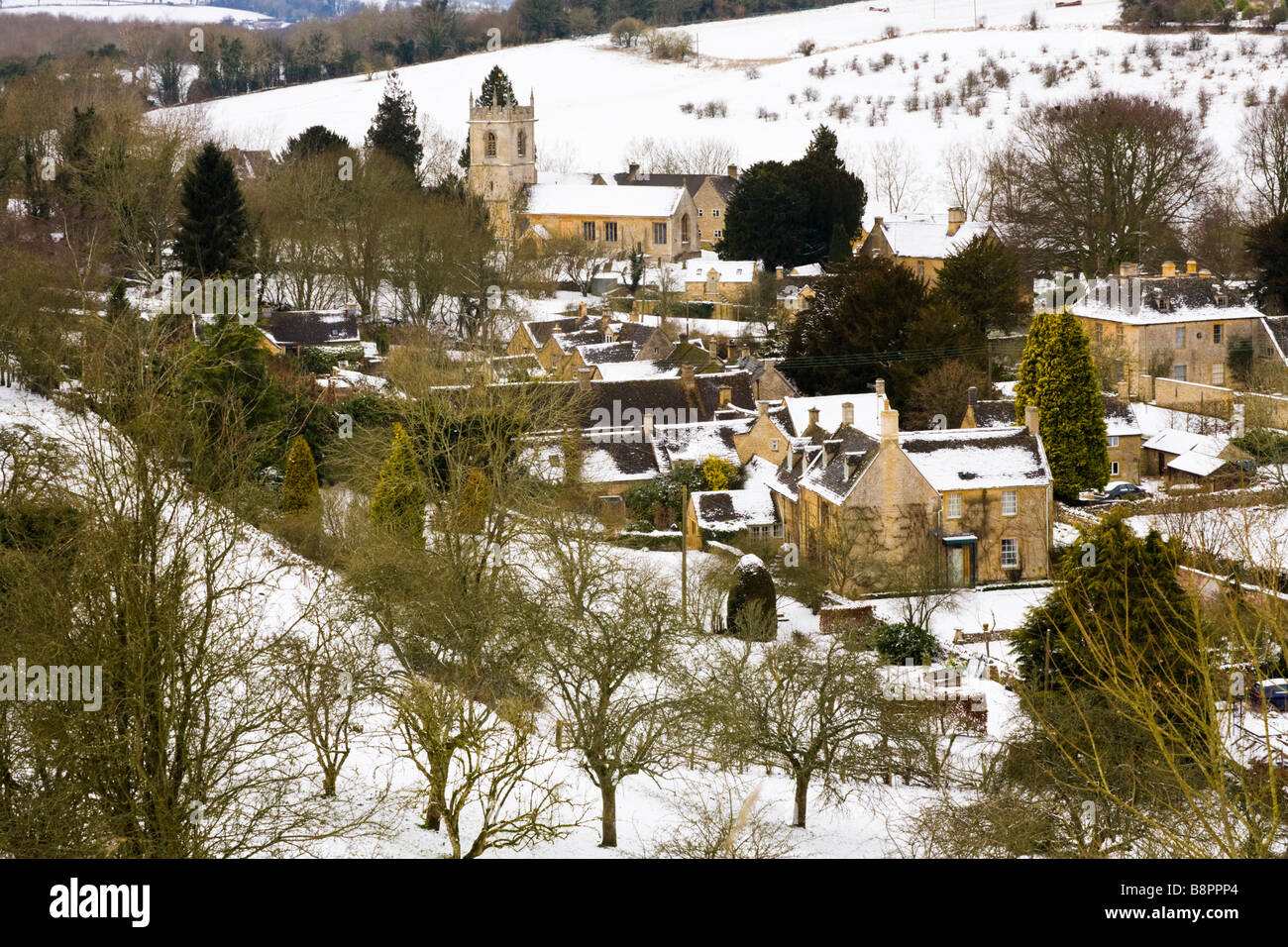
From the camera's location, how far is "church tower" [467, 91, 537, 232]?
81.2 metres

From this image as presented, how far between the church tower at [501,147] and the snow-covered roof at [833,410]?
4407cm

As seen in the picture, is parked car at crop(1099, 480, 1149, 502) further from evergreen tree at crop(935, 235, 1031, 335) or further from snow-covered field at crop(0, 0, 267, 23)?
snow-covered field at crop(0, 0, 267, 23)

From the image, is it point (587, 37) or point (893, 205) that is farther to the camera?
point (587, 37)

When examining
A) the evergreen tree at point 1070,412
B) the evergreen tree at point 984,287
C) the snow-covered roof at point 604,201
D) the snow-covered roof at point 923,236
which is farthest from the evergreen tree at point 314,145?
the evergreen tree at point 1070,412

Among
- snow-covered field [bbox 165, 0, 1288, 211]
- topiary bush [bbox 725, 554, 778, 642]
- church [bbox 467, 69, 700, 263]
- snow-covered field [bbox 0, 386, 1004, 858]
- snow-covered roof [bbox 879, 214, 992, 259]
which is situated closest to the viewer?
snow-covered field [bbox 0, 386, 1004, 858]

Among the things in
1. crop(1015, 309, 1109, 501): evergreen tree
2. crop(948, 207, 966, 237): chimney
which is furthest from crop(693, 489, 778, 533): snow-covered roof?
crop(948, 207, 966, 237): chimney

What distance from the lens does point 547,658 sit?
2092 cm

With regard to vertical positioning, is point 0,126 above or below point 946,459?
above

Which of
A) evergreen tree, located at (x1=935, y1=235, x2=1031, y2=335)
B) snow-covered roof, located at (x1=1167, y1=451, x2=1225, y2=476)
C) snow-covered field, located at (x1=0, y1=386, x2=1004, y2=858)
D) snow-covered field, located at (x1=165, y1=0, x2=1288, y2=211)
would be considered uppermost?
snow-covered field, located at (x1=165, y1=0, x2=1288, y2=211)

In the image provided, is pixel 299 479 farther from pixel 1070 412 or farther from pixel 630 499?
pixel 1070 412

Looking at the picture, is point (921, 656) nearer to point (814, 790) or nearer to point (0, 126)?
point (814, 790)

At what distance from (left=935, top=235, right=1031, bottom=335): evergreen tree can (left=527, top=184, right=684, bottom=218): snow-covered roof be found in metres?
31.4

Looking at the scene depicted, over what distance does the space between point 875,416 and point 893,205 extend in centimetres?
5320
